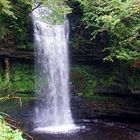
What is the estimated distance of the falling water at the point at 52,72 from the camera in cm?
1709

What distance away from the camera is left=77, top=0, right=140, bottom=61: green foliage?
1236 cm

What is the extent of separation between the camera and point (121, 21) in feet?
43.3

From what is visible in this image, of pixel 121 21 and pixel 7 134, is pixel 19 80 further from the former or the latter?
pixel 7 134

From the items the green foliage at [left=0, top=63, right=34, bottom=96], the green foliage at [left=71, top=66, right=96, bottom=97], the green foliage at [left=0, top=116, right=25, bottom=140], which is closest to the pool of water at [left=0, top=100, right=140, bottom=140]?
the green foliage at [left=0, top=63, right=34, bottom=96]

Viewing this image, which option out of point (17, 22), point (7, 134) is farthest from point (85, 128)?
point (7, 134)

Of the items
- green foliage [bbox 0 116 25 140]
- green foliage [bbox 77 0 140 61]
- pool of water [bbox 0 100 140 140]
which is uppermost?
green foliage [bbox 77 0 140 61]

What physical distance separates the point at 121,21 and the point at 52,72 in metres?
5.42

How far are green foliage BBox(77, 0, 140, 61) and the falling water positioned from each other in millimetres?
3203

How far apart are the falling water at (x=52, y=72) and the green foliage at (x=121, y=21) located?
10.5 feet

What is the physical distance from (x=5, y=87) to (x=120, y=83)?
5548mm

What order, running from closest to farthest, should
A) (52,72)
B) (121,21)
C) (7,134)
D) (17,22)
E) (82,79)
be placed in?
(7,134)
(121,21)
(17,22)
(52,72)
(82,79)

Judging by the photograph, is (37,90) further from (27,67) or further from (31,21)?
(31,21)

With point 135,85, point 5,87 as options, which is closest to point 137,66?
point 135,85

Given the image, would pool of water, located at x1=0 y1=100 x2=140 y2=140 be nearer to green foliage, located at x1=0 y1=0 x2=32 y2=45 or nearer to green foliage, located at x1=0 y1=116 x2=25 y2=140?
green foliage, located at x1=0 y1=0 x2=32 y2=45
